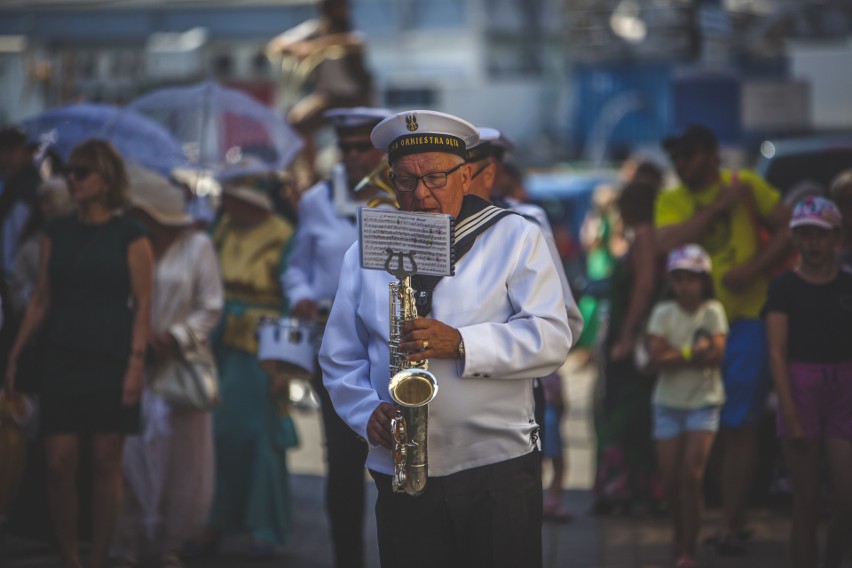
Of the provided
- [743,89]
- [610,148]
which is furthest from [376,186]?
[610,148]

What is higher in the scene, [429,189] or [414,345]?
[429,189]

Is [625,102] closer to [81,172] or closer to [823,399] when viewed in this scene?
[81,172]

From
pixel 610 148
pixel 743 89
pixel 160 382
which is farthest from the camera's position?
pixel 610 148

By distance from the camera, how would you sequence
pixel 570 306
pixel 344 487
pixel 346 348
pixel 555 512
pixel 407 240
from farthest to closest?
pixel 555 512 < pixel 344 487 < pixel 570 306 < pixel 346 348 < pixel 407 240

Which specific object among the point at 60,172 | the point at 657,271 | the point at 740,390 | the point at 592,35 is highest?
the point at 592,35

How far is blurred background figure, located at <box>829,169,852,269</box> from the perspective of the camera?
8.88m

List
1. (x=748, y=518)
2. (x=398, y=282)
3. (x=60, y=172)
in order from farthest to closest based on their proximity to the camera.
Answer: (x=60, y=172), (x=748, y=518), (x=398, y=282)

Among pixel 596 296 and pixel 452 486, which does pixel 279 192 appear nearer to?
pixel 596 296

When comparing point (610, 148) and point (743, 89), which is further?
point (610, 148)

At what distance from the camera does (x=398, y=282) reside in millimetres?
5027

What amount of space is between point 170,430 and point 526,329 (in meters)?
Answer: 4.17

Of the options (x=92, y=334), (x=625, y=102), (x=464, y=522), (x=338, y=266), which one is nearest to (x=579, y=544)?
(x=338, y=266)

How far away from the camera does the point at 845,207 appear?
29.3ft

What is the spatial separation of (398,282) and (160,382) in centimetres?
370
